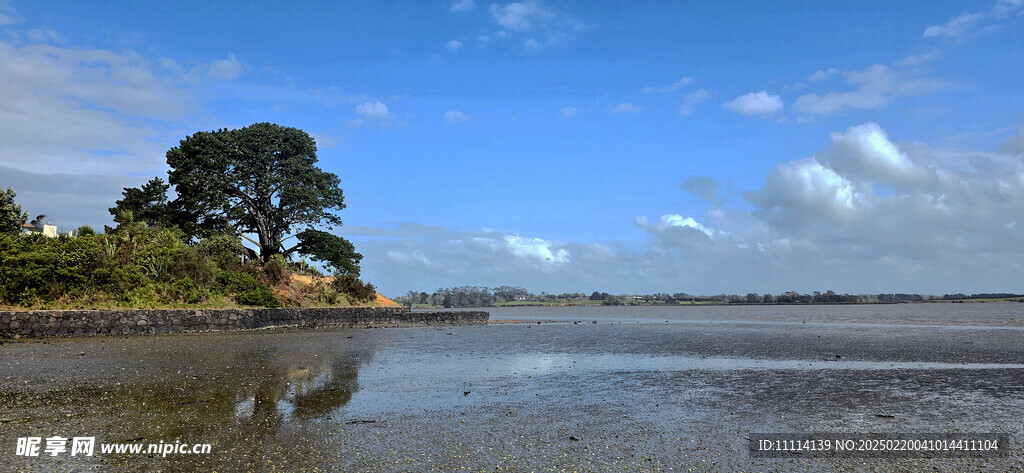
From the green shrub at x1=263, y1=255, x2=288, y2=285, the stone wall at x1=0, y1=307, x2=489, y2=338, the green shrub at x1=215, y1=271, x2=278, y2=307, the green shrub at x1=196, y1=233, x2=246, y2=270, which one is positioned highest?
the green shrub at x1=196, y1=233, x2=246, y2=270

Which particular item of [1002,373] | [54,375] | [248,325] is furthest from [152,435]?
[248,325]

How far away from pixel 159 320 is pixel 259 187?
23678mm

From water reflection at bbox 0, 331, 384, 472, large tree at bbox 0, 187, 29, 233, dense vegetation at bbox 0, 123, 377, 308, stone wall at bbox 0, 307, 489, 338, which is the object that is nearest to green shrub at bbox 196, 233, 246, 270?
dense vegetation at bbox 0, 123, 377, 308

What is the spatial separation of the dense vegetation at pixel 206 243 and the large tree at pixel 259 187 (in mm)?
85

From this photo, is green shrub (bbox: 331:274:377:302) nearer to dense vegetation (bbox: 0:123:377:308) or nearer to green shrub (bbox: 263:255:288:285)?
dense vegetation (bbox: 0:123:377:308)

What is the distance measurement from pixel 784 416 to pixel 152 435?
29.9 ft

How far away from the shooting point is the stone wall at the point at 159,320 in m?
24.5

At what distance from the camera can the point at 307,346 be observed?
22234 millimetres

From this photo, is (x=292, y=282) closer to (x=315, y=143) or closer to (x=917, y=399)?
(x=315, y=143)

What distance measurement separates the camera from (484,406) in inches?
408

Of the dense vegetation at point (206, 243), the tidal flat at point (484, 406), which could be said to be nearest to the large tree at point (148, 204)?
the dense vegetation at point (206, 243)

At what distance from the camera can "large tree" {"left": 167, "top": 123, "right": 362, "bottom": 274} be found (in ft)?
159

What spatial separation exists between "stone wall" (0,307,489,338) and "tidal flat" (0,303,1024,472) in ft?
20.0

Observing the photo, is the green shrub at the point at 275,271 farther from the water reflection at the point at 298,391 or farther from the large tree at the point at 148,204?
the water reflection at the point at 298,391
